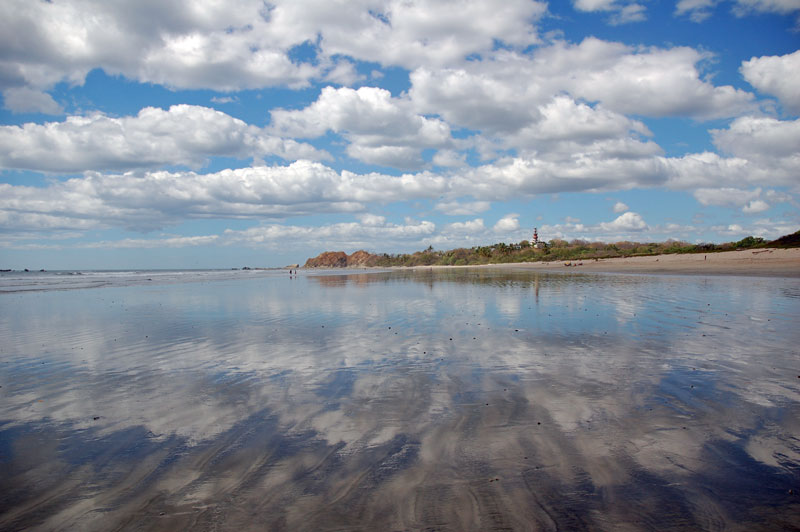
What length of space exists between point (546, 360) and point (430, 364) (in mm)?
2666

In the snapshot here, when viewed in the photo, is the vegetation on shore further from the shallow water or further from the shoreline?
the shallow water

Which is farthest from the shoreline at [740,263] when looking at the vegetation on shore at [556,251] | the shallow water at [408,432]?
the shallow water at [408,432]

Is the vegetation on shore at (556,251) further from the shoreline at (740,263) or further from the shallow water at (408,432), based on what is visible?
the shallow water at (408,432)

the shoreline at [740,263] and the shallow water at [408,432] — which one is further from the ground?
the shoreline at [740,263]

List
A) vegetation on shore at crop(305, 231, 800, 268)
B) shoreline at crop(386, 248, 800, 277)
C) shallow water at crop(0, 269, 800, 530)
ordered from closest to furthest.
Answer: shallow water at crop(0, 269, 800, 530), shoreline at crop(386, 248, 800, 277), vegetation on shore at crop(305, 231, 800, 268)

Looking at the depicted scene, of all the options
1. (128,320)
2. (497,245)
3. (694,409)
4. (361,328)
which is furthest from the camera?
(497,245)

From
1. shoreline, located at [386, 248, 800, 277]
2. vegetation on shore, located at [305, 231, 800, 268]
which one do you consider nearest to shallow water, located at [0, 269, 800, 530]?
shoreline, located at [386, 248, 800, 277]

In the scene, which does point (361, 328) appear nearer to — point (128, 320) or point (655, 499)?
point (128, 320)

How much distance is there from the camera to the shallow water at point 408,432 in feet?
13.7

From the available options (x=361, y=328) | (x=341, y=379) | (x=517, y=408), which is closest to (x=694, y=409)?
(x=517, y=408)

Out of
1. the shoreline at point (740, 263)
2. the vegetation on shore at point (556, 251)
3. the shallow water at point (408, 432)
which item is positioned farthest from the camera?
the vegetation on shore at point (556, 251)

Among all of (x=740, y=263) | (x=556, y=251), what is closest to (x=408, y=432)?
(x=740, y=263)

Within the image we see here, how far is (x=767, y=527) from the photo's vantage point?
12.4 feet

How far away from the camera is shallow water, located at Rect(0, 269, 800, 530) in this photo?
416 centimetres
